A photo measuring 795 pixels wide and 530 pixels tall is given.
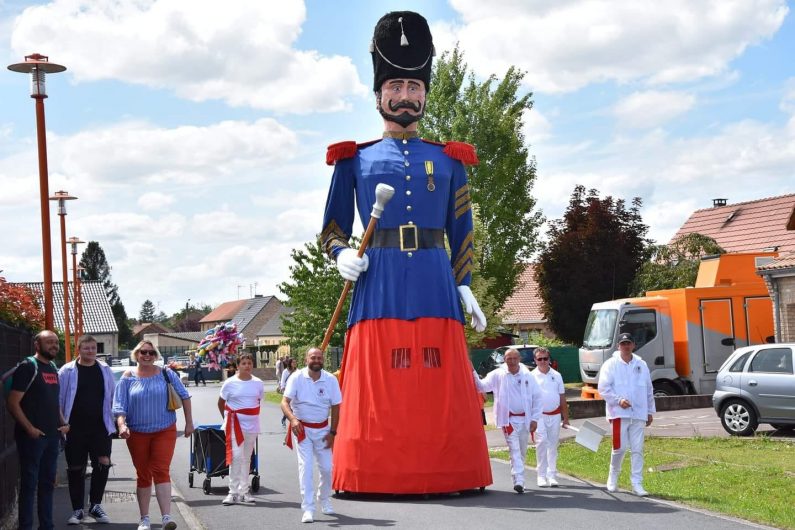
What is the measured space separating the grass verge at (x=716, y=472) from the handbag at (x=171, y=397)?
5333 millimetres

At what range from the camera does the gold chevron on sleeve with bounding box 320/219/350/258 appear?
1376cm

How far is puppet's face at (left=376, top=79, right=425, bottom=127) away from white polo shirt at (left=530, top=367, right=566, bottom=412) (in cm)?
355

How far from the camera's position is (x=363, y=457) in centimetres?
1289

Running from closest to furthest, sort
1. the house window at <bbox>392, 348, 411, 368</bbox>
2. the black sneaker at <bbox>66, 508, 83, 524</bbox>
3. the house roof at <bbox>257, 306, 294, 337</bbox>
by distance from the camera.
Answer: the black sneaker at <bbox>66, 508, 83, 524</bbox> → the house window at <bbox>392, 348, 411, 368</bbox> → the house roof at <bbox>257, 306, 294, 337</bbox>

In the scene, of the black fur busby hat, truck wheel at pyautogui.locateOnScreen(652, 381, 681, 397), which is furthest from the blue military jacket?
truck wheel at pyautogui.locateOnScreen(652, 381, 681, 397)

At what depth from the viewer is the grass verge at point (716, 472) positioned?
12.1 meters

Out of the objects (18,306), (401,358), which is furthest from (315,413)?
(18,306)

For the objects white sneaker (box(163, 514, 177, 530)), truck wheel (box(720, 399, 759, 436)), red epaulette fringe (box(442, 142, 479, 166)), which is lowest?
white sneaker (box(163, 514, 177, 530))

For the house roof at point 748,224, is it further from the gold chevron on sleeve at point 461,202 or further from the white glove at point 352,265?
the white glove at point 352,265

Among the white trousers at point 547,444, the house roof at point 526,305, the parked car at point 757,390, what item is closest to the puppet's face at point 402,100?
the white trousers at point 547,444

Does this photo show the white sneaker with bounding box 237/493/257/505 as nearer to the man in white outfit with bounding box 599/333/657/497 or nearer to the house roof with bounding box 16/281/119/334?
the man in white outfit with bounding box 599/333/657/497

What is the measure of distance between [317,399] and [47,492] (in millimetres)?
2811

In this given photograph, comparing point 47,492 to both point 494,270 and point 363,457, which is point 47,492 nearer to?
point 363,457

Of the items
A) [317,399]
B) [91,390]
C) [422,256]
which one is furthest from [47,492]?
[422,256]
